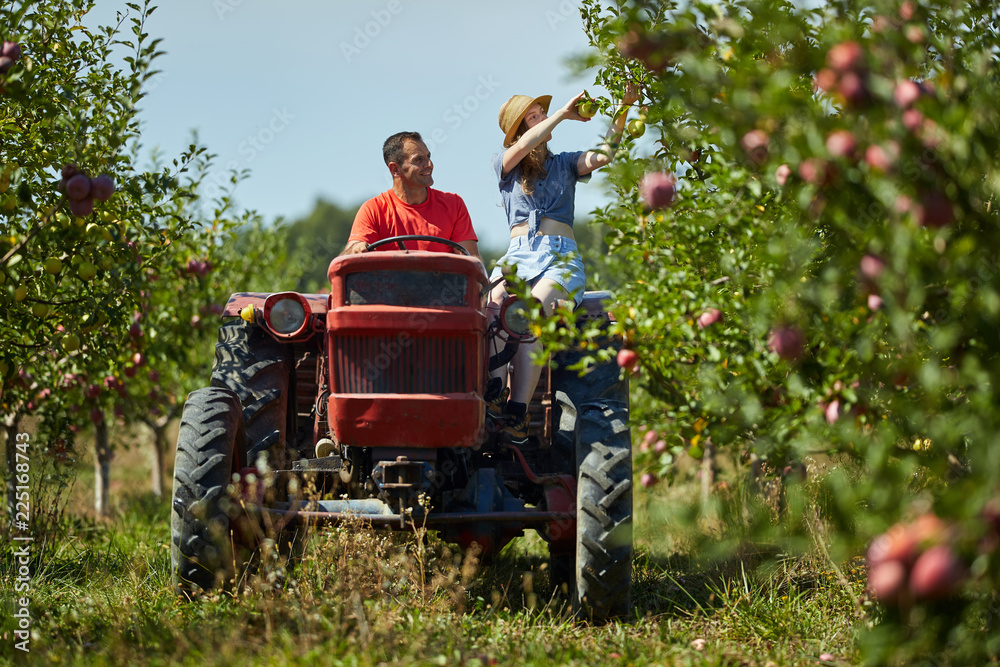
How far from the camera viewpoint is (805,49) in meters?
2.27

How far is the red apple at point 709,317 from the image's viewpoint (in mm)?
2703

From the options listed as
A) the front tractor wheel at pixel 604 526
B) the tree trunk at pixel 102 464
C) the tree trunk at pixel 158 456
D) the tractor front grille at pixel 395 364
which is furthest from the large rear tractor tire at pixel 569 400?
the tree trunk at pixel 158 456

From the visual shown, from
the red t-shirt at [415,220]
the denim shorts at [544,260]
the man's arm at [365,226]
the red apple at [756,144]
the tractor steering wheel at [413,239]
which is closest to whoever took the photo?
the red apple at [756,144]

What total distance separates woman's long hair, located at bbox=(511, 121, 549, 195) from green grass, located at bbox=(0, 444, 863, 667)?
175 centimetres

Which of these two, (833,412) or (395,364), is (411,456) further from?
(833,412)

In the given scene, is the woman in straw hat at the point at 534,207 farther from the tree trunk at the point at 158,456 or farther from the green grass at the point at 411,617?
the tree trunk at the point at 158,456

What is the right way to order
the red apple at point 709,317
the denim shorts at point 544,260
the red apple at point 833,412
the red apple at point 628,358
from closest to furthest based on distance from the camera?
1. the red apple at point 833,412
2. the red apple at point 709,317
3. the red apple at point 628,358
4. the denim shorts at point 544,260

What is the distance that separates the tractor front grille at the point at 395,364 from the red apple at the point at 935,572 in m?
1.98

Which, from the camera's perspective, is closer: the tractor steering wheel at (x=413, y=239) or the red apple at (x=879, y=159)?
the red apple at (x=879, y=159)

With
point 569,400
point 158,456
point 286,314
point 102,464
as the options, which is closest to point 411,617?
point 569,400

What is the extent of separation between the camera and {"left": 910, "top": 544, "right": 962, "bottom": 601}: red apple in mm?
1684

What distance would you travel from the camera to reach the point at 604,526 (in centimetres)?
331

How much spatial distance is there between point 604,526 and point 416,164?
209cm

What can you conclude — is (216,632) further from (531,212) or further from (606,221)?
(531,212)
